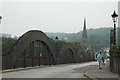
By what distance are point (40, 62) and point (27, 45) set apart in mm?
6601

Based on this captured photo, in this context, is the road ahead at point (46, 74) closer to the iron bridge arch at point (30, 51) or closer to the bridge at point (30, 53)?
the bridge at point (30, 53)

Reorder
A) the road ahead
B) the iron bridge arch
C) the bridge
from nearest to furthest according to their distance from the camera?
the road ahead
the bridge
the iron bridge arch

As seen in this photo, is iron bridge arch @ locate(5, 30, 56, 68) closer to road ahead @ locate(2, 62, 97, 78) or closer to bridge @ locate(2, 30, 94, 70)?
bridge @ locate(2, 30, 94, 70)

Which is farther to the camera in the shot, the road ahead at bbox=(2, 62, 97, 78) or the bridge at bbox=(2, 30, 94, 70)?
the bridge at bbox=(2, 30, 94, 70)

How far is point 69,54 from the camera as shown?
5922 cm

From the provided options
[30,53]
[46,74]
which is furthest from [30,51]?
[46,74]

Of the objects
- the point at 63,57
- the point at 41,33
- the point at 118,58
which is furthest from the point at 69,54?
the point at 118,58

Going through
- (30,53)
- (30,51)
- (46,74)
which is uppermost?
(30,51)

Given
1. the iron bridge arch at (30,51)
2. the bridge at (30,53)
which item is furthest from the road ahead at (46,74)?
the iron bridge arch at (30,51)

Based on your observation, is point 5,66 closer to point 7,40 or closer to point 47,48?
point 7,40

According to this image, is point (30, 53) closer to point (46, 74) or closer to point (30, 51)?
point (30, 51)

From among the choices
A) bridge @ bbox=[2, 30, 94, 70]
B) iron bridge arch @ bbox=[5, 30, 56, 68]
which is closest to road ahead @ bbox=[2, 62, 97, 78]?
bridge @ bbox=[2, 30, 94, 70]

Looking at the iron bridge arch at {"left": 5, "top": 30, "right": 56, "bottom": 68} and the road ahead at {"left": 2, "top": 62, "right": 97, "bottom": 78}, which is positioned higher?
the iron bridge arch at {"left": 5, "top": 30, "right": 56, "bottom": 68}

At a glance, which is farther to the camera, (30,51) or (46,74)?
(30,51)
